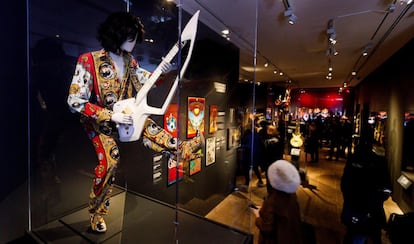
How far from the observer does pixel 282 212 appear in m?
1.62

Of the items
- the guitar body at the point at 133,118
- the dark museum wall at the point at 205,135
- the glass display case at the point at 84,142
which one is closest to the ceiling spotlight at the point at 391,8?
the dark museum wall at the point at 205,135

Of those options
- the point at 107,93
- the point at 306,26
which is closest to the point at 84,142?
the point at 107,93

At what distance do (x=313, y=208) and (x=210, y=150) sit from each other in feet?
7.69

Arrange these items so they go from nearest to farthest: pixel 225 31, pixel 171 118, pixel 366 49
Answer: pixel 171 118 → pixel 225 31 → pixel 366 49

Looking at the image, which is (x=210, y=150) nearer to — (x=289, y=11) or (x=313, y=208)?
(x=289, y=11)

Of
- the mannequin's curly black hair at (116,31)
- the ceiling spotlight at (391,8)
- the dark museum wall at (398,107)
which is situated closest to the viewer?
the mannequin's curly black hair at (116,31)

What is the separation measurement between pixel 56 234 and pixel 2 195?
0.42 metres

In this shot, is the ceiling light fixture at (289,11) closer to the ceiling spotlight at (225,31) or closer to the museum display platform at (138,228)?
the ceiling spotlight at (225,31)

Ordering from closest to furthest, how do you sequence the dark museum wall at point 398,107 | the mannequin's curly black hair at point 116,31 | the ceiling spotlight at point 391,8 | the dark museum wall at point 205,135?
the mannequin's curly black hair at point 116,31, the dark museum wall at point 205,135, the ceiling spotlight at point 391,8, the dark museum wall at point 398,107

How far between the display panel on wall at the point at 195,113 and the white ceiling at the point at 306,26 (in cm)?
105

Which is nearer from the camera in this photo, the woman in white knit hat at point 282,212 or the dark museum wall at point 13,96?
the dark museum wall at point 13,96

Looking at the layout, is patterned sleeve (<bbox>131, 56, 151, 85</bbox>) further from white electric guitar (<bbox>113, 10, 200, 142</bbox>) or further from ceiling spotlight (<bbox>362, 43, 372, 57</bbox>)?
ceiling spotlight (<bbox>362, 43, 372, 57</bbox>)

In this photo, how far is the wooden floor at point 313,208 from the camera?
3.28 metres

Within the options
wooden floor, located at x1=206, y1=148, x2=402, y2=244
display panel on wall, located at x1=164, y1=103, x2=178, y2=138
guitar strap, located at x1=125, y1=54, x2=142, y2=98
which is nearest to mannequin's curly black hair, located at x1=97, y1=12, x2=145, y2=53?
guitar strap, located at x1=125, y1=54, x2=142, y2=98
